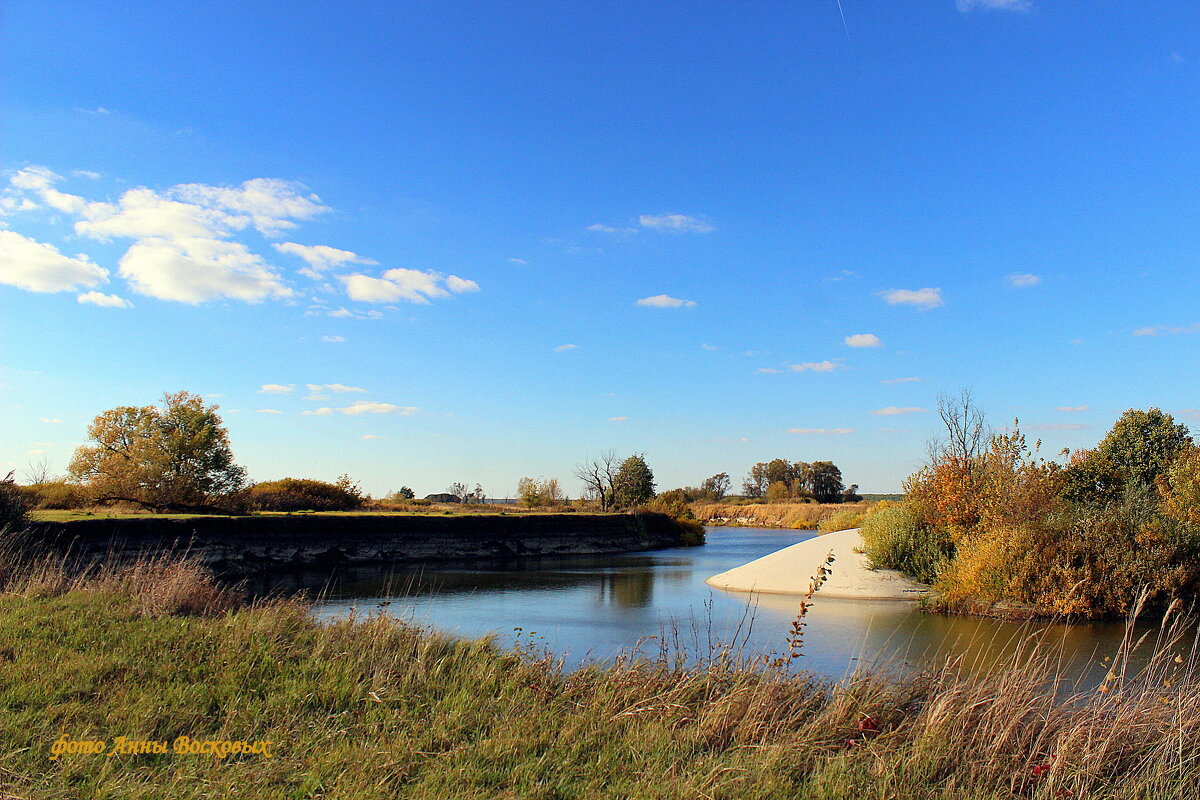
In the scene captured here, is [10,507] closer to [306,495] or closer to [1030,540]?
[1030,540]

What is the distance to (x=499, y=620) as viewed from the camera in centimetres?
1552

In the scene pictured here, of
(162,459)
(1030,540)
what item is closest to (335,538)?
(162,459)

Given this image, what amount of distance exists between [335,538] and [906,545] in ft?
77.3

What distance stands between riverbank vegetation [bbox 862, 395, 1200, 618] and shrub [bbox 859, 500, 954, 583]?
3cm

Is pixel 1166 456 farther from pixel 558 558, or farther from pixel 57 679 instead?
pixel 57 679

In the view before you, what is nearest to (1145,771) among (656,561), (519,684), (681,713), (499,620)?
(681,713)

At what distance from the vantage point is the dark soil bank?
23.8m

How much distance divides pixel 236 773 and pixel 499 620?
11.1 m

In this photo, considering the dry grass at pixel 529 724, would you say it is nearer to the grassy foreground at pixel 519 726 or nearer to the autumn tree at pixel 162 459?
the grassy foreground at pixel 519 726

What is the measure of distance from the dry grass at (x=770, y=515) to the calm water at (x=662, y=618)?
154 feet

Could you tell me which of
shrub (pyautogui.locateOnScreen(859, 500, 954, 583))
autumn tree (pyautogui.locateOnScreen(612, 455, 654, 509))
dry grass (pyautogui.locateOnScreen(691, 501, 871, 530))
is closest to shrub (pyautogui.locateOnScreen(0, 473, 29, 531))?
shrub (pyautogui.locateOnScreen(859, 500, 954, 583))

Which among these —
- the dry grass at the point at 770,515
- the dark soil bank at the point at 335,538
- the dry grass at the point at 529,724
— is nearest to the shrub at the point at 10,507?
the dark soil bank at the point at 335,538

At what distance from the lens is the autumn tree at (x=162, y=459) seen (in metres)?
32.8

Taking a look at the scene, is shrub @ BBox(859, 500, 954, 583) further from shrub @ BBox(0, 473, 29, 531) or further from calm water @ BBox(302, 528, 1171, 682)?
shrub @ BBox(0, 473, 29, 531)
